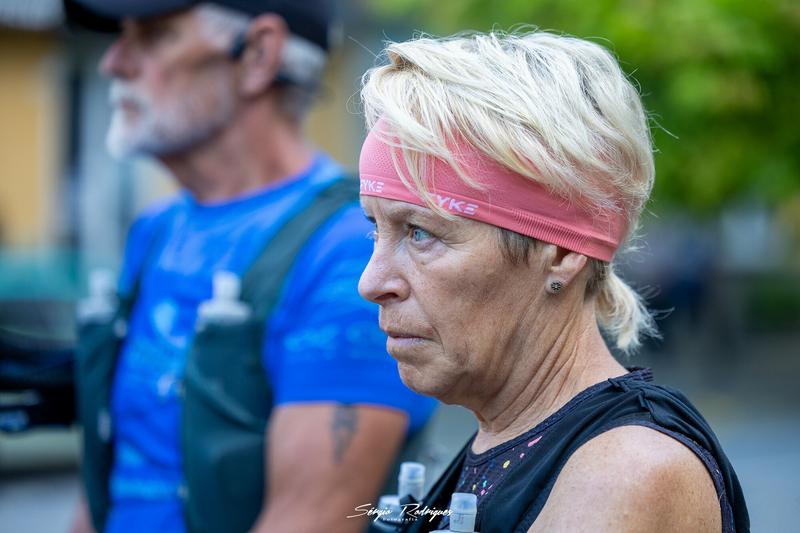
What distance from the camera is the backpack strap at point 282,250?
7.02 feet

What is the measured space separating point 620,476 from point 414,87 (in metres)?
0.71

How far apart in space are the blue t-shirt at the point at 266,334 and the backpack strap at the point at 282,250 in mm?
26

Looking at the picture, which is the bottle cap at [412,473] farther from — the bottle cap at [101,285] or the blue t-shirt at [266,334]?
the bottle cap at [101,285]

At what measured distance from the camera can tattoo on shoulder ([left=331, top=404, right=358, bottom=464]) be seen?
1.99 metres

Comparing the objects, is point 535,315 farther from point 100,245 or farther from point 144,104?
point 100,245

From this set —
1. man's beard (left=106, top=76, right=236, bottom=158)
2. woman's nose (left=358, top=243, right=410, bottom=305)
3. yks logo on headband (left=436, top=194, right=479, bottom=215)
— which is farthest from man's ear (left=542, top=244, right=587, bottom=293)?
man's beard (left=106, top=76, right=236, bottom=158)

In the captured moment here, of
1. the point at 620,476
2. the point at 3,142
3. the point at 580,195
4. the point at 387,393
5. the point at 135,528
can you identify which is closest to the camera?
the point at 620,476

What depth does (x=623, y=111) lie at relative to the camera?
1338 mm

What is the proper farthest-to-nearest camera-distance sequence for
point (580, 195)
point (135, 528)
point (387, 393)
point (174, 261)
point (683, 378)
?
1. point (683, 378)
2. point (174, 261)
3. point (135, 528)
4. point (387, 393)
5. point (580, 195)

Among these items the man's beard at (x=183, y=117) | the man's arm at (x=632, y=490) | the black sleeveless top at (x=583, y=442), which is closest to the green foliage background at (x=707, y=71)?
the man's beard at (x=183, y=117)

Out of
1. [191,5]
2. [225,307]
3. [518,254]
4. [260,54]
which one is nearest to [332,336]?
[225,307]

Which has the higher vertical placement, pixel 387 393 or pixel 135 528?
pixel 387 393

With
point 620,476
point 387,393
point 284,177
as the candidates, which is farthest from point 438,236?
point 284,177

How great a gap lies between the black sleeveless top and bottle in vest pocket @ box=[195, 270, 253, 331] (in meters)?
0.96
